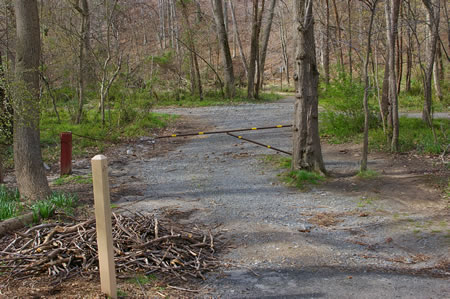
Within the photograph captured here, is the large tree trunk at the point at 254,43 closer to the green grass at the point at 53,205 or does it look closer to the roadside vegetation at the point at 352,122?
the roadside vegetation at the point at 352,122

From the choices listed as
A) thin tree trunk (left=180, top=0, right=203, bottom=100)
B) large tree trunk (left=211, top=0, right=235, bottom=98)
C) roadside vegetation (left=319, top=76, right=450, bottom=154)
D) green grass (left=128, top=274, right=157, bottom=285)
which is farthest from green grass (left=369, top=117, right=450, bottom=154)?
A: thin tree trunk (left=180, top=0, right=203, bottom=100)

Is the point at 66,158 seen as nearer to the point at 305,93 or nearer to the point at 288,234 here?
the point at 305,93

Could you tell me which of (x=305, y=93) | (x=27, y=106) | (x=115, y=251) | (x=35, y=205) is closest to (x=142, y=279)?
(x=115, y=251)

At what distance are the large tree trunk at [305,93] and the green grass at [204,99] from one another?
15370 millimetres

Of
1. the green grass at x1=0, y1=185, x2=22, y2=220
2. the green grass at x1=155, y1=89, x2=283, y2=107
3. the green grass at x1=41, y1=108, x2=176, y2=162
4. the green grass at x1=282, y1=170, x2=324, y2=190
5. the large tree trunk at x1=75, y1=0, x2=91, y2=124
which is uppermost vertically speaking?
the large tree trunk at x1=75, y1=0, x2=91, y2=124

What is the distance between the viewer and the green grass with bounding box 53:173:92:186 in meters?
8.84

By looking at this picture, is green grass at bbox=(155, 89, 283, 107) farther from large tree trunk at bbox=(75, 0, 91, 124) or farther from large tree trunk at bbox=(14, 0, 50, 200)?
large tree trunk at bbox=(14, 0, 50, 200)

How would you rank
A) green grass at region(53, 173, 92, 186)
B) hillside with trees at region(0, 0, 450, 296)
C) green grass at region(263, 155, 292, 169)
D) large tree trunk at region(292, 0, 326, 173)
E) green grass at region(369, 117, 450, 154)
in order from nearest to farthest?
hillside with trees at region(0, 0, 450, 296), large tree trunk at region(292, 0, 326, 173), green grass at region(53, 173, 92, 186), green grass at region(263, 155, 292, 169), green grass at region(369, 117, 450, 154)

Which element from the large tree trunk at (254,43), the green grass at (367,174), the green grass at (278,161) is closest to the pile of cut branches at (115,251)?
the green grass at (367,174)

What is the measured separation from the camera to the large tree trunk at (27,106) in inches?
272

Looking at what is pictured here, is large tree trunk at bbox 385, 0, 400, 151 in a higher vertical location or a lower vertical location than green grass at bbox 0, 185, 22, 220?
higher

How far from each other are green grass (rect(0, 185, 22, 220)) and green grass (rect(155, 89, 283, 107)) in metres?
16.8

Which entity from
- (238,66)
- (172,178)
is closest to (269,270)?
(172,178)

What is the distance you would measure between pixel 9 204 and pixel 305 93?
5.15m
